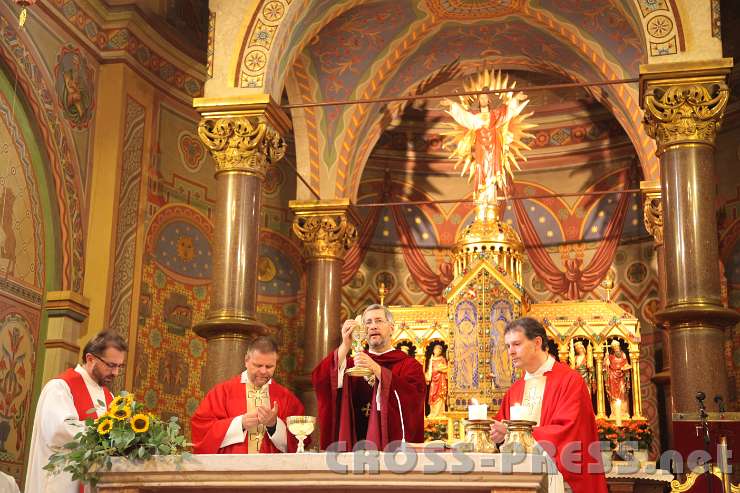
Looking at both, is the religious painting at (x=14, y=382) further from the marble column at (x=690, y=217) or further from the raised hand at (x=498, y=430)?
the raised hand at (x=498, y=430)

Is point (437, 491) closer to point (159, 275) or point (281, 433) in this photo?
point (281, 433)

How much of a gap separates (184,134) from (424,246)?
4.91 m

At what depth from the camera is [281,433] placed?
6.86 metres

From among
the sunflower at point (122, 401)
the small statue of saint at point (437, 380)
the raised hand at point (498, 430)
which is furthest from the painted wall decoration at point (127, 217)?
the raised hand at point (498, 430)

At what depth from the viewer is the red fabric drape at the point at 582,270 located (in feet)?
53.0

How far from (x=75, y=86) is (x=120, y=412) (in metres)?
7.83

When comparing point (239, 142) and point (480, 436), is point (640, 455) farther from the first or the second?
point (480, 436)

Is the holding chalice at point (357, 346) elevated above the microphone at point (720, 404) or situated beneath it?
elevated above

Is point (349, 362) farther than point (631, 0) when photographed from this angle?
No

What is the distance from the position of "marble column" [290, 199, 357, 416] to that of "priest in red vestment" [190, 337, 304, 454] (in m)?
6.31

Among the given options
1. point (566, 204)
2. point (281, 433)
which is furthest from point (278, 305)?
point (281, 433)

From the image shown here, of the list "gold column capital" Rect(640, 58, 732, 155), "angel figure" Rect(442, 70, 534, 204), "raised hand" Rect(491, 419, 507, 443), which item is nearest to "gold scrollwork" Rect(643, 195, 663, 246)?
"angel figure" Rect(442, 70, 534, 204)

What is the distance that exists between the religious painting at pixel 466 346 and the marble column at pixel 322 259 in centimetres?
167

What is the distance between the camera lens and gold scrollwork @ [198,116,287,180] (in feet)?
34.7
